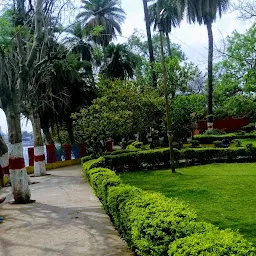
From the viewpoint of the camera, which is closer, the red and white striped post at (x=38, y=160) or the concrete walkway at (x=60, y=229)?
the concrete walkway at (x=60, y=229)

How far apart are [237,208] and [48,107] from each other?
61.0ft

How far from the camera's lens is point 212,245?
3305 mm

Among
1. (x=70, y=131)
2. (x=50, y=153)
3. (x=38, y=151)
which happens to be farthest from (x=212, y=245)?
(x=70, y=131)

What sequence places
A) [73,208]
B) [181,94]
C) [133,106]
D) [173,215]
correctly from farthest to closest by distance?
[181,94] < [133,106] < [73,208] < [173,215]

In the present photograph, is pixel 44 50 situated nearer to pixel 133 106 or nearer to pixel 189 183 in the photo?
pixel 189 183

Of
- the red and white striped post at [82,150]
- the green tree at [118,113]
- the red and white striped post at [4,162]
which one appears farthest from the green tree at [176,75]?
the red and white striped post at [4,162]

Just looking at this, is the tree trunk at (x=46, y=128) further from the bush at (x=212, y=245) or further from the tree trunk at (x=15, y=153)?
the bush at (x=212, y=245)

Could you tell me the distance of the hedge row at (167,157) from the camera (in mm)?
18672

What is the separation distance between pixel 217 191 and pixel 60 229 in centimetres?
578

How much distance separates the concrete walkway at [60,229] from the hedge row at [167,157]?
673 cm

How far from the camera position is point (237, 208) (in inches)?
359

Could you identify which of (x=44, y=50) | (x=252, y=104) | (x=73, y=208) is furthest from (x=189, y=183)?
(x=252, y=104)

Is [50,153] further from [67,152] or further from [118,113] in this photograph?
[118,113]

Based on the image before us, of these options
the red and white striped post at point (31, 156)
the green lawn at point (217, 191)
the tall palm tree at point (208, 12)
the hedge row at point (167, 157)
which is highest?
Answer: the tall palm tree at point (208, 12)
